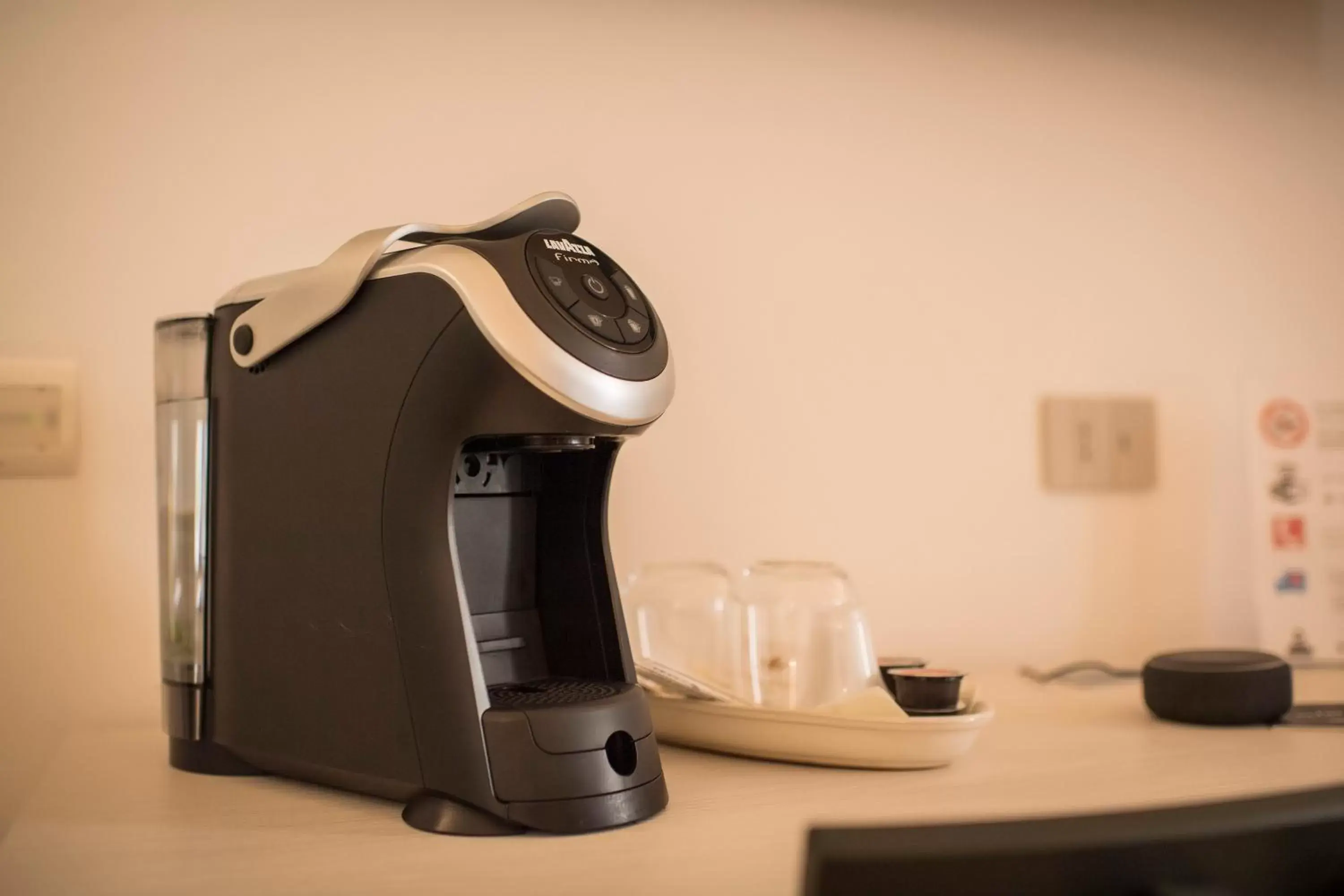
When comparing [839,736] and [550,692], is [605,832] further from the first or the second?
[839,736]

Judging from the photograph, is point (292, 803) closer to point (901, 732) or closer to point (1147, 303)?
point (901, 732)

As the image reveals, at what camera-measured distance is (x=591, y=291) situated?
0.59 m

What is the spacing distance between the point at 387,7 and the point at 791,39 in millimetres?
390

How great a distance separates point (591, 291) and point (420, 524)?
0.15 m

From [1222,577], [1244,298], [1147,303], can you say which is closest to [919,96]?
[1147,303]

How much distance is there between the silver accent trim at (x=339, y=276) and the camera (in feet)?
1.99

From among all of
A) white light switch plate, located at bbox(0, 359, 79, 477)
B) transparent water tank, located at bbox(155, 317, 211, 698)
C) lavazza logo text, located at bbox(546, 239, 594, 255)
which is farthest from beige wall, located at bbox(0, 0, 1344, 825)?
lavazza logo text, located at bbox(546, 239, 594, 255)

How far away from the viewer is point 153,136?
905 mm

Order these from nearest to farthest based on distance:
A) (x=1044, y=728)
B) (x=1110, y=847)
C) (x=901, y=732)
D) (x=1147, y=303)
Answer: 1. (x=1110, y=847)
2. (x=901, y=732)
3. (x=1044, y=728)
4. (x=1147, y=303)

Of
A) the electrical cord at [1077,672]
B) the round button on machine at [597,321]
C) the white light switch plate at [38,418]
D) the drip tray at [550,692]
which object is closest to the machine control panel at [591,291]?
the round button on machine at [597,321]

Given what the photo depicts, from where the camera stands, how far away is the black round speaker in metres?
0.88

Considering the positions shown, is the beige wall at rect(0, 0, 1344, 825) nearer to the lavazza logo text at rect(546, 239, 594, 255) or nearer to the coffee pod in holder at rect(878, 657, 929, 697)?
the coffee pod in holder at rect(878, 657, 929, 697)

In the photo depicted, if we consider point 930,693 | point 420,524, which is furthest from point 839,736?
point 420,524

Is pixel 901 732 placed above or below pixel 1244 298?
below
